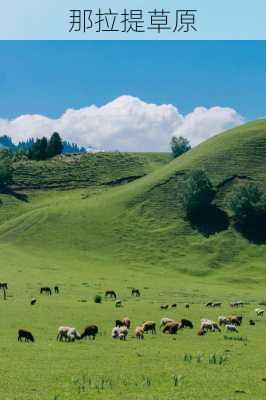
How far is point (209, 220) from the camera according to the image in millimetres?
125375

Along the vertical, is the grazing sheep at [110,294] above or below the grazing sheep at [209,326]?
below

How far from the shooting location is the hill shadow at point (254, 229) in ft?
385

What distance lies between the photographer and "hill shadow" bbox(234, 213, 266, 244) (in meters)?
117

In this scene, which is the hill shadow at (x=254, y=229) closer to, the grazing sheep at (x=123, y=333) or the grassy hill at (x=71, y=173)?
the grassy hill at (x=71, y=173)

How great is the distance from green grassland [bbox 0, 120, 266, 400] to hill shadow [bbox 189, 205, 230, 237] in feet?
5.20

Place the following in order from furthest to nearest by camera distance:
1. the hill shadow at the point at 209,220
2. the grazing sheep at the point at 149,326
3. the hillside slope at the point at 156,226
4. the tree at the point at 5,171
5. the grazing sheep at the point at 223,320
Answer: the tree at the point at 5,171 < the hill shadow at the point at 209,220 < the hillside slope at the point at 156,226 < the grazing sheep at the point at 223,320 < the grazing sheep at the point at 149,326

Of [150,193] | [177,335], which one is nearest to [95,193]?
[150,193]

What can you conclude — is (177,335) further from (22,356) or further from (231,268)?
(231,268)

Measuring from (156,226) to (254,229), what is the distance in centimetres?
2079

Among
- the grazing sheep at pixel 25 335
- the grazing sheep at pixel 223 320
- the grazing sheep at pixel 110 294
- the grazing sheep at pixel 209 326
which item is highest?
the grazing sheep at pixel 25 335

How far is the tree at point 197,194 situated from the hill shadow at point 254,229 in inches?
383

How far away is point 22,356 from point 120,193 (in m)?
119

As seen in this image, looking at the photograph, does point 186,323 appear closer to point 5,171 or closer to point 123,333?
point 123,333

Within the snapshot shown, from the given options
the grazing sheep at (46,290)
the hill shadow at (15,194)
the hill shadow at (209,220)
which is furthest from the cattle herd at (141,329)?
the hill shadow at (15,194)
